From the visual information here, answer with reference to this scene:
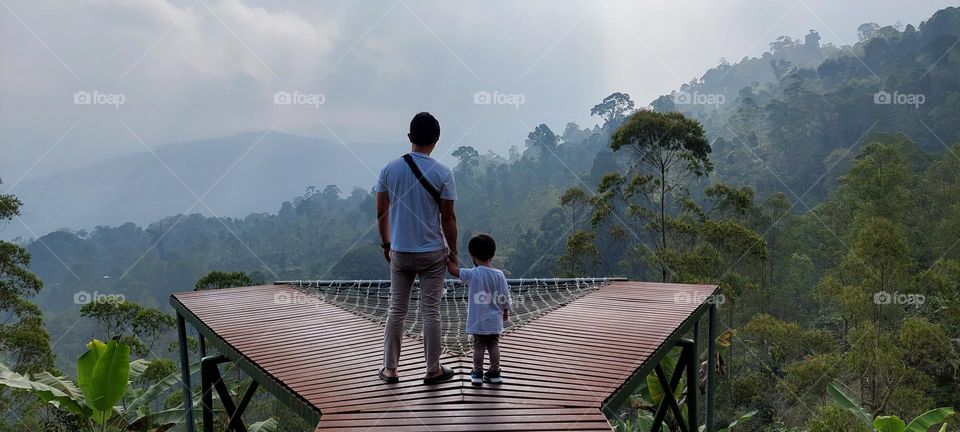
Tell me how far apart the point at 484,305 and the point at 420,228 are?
525 mm

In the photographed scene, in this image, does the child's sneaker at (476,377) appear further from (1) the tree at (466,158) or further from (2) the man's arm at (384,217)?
(1) the tree at (466,158)

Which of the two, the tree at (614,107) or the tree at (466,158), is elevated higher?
the tree at (614,107)

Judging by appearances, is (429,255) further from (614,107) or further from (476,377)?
(614,107)

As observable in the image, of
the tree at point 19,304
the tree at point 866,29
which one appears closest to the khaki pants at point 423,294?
the tree at point 19,304

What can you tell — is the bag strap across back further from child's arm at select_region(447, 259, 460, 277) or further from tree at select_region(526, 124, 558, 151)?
tree at select_region(526, 124, 558, 151)

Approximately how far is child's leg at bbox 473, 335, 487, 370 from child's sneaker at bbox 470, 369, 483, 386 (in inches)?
0.9

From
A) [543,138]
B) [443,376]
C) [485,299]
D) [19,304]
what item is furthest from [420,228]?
[543,138]

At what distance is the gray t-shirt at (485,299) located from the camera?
3.62m

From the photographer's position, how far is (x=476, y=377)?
11.8 feet

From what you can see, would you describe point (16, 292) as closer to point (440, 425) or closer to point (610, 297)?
point (610, 297)

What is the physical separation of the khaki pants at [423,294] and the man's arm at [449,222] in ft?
0.22

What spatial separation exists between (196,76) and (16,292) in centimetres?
10663

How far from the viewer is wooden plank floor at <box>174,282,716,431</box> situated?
3189mm

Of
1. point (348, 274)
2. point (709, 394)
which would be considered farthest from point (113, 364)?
point (348, 274)
